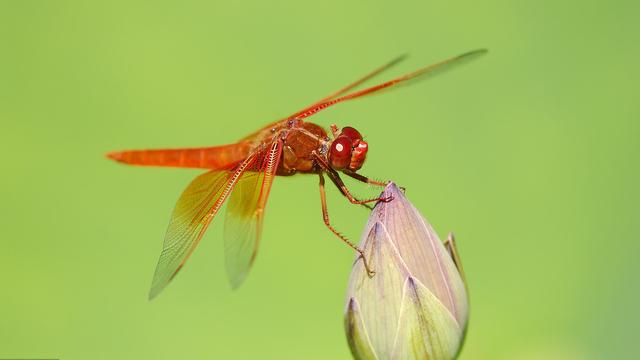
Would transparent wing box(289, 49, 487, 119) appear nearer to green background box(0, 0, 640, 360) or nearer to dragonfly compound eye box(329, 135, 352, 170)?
dragonfly compound eye box(329, 135, 352, 170)

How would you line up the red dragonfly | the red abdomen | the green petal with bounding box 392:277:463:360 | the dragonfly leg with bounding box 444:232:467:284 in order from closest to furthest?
the green petal with bounding box 392:277:463:360 → the dragonfly leg with bounding box 444:232:467:284 → the red dragonfly → the red abdomen

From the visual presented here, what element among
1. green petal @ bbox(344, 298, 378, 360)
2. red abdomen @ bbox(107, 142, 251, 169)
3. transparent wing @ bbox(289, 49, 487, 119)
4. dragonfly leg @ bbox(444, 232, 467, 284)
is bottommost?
green petal @ bbox(344, 298, 378, 360)

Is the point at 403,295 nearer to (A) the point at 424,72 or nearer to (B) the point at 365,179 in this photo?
(B) the point at 365,179

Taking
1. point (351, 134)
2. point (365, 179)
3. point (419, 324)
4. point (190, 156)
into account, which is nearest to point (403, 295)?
point (419, 324)

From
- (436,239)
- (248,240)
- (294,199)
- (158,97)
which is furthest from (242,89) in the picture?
(436,239)

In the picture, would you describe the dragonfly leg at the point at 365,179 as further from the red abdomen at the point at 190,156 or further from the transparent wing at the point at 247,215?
the red abdomen at the point at 190,156

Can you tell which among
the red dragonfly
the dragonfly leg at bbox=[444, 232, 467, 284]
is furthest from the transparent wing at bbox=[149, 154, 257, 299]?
the dragonfly leg at bbox=[444, 232, 467, 284]

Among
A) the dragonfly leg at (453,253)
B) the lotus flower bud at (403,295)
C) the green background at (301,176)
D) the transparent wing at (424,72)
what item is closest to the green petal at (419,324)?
the lotus flower bud at (403,295)
